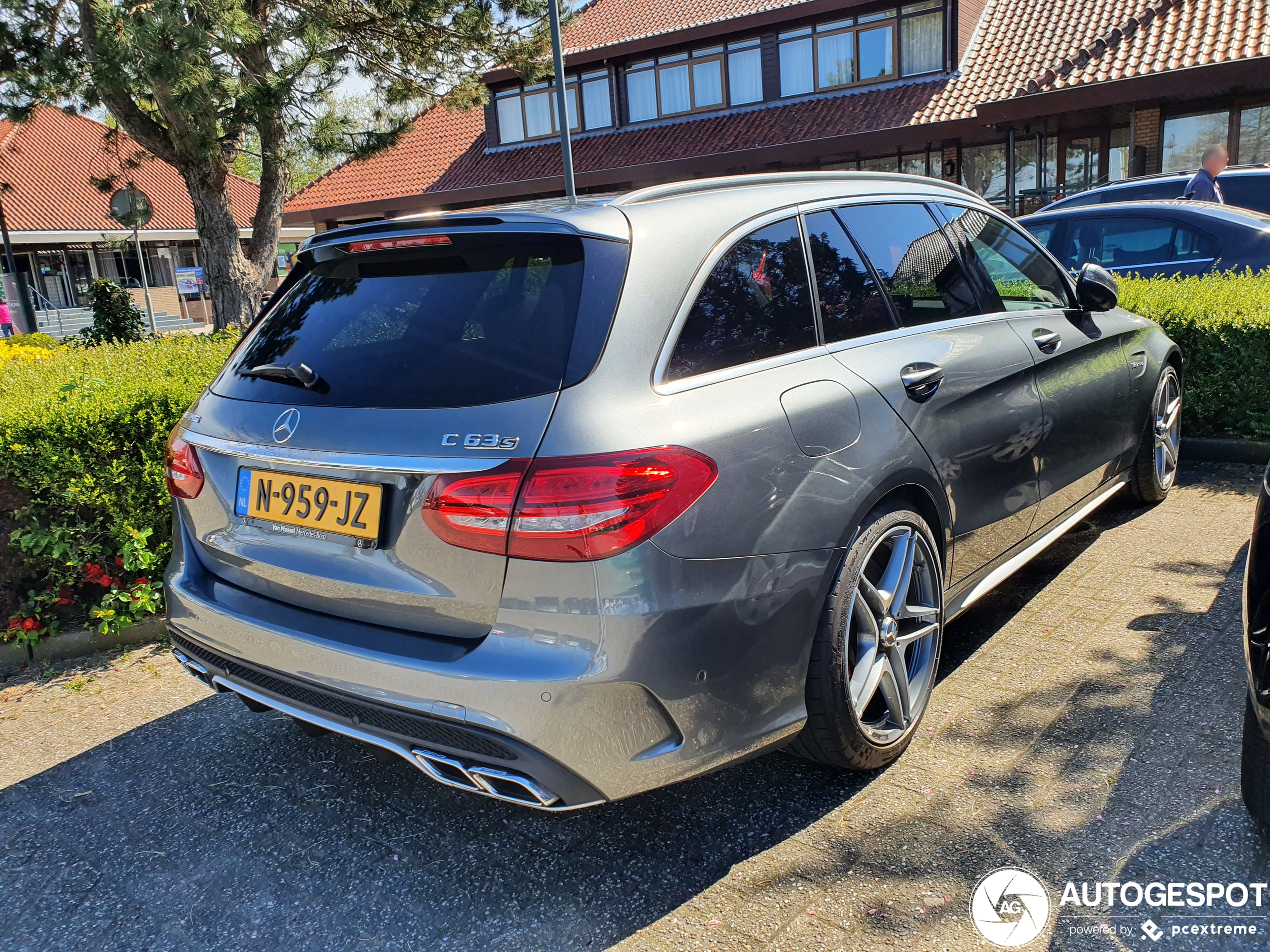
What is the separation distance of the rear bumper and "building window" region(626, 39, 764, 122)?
74.6 feet

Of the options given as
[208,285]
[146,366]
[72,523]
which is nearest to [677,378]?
[72,523]

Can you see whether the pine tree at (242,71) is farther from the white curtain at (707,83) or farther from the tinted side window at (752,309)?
the white curtain at (707,83)

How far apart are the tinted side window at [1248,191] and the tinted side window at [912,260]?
832 cm

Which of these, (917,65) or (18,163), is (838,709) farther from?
(18,163)

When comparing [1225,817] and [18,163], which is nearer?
[1225,817]

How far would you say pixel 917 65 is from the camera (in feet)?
68.4

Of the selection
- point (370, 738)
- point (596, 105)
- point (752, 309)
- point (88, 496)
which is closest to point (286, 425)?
point (370, 738)

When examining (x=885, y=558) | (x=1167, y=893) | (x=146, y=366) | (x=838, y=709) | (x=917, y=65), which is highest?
(x=917, y=65)

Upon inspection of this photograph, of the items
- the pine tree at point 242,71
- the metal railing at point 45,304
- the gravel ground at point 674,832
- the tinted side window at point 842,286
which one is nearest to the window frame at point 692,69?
the pine tree at point 242,71

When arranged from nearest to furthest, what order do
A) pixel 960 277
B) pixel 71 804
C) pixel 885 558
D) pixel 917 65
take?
1. pixel 885 558
2. pixel 71 804
3. pixel 960 277
4. pixel 917 65

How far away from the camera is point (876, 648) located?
275 centimetres

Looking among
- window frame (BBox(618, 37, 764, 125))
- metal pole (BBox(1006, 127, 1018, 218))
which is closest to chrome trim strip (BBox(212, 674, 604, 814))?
metal pole (BBox(1006, 127, 1018, 218))

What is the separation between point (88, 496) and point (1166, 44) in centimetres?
1915

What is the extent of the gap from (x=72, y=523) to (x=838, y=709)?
3.32 meters
